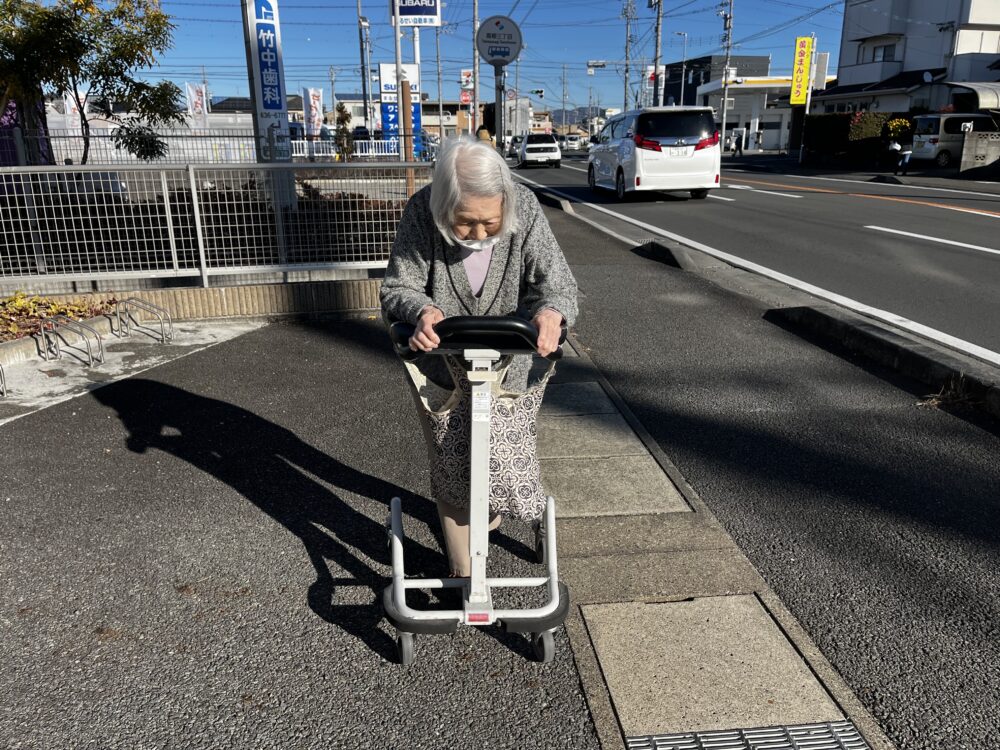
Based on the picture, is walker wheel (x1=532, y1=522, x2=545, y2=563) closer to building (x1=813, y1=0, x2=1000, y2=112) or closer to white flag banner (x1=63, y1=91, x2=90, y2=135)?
white flag banner (x1=63, y1=91, x2=90, y2=135)

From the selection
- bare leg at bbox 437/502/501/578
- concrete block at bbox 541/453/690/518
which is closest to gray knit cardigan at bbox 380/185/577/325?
bare leg at bbox 437/502/501/578

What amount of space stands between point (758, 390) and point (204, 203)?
461cm

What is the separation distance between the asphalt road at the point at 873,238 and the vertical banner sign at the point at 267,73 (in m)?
5.91

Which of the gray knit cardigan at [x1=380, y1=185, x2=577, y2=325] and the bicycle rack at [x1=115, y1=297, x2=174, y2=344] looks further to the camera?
the bicycle rack at [x1=115, y1=297, x2=174, y2=344]

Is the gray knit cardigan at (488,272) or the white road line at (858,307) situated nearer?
the gray knit cardigan at (488,272)

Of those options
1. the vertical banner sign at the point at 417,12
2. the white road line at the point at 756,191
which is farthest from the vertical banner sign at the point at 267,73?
the vertical banner sign at the point at 417,12

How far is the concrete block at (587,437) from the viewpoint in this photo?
12.8 feet

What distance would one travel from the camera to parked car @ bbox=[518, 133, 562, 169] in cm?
3553

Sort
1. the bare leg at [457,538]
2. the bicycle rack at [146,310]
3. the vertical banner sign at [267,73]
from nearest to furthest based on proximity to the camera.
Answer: the bare leg at [457,538]
the bicycle rack at [146,310]
the vertical banner sign at [267,73]

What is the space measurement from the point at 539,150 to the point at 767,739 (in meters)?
35.4

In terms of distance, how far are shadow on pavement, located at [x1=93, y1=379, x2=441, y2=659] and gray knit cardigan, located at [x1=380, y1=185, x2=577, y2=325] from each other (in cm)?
103

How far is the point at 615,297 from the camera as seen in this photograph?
290 inches

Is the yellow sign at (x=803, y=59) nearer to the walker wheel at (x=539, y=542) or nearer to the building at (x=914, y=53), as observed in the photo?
the building at (x=914, y=53)

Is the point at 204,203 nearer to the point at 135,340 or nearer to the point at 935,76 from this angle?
the point at 135,340
